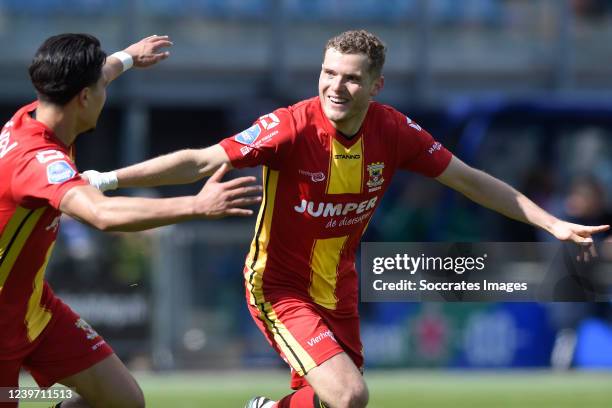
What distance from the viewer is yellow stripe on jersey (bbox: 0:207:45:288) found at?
19.2 feet

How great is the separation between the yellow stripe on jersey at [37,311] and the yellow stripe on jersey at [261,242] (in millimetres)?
1203

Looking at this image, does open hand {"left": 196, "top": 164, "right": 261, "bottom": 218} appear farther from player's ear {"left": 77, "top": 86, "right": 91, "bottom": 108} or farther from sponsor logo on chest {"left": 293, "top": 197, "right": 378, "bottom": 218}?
sponsor logo on chest {"left": 293, "top": 197, "right": 378, "bottom": 218}

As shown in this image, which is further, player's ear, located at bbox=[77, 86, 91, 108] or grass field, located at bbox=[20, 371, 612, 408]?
grass field, located at bbox=[20, 371, 612, 408]

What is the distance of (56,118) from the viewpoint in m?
5.89

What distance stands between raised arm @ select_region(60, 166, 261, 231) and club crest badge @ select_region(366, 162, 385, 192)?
1.73 m

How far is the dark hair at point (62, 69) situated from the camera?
5.86 m

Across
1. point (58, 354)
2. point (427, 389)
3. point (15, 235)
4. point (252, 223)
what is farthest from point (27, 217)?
point (252, 223)

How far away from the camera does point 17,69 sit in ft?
59.5

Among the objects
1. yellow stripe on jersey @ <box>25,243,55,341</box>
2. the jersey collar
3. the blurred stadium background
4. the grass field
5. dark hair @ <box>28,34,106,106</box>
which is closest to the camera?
the jersey collar

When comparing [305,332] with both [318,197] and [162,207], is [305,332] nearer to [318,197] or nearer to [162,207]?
[318,197]

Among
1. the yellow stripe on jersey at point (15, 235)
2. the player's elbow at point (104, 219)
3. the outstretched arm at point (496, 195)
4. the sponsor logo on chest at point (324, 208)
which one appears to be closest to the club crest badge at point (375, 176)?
the sponsor logo on chest at point (324, 208)

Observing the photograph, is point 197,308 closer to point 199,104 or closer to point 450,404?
point 450,404

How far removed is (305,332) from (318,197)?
743mm

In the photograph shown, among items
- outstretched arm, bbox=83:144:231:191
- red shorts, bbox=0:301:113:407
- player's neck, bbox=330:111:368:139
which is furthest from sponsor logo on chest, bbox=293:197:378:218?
red shorts, bbox=0:301:113:407
